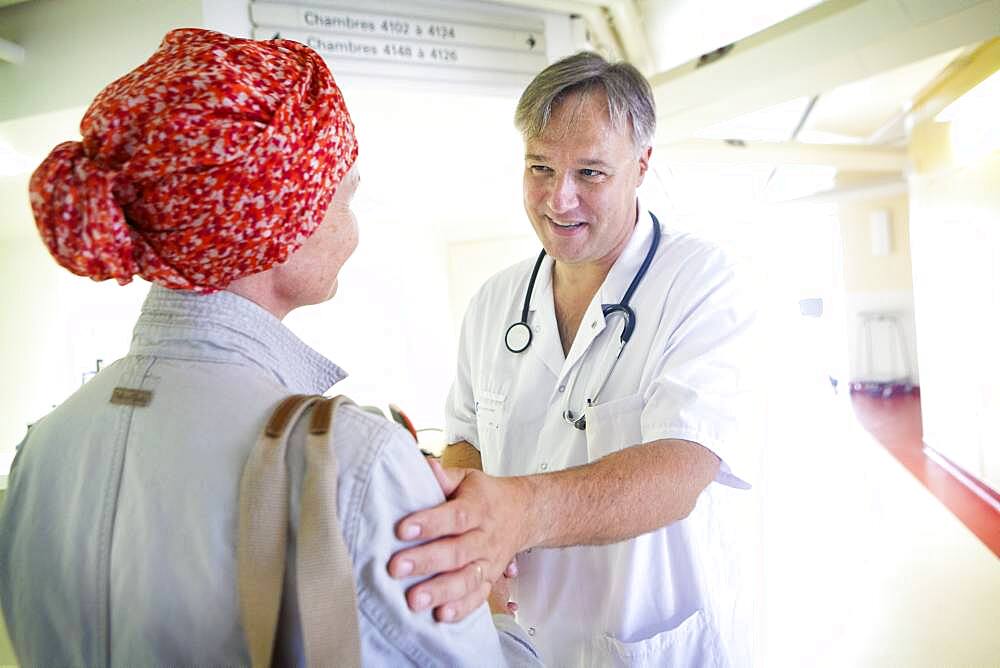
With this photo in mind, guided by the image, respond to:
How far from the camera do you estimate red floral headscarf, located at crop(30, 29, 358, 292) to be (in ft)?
2.32

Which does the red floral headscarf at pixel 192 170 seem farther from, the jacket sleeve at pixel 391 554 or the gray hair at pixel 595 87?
the gray hair at pixel 595 87

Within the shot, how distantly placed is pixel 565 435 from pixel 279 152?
38.2 inches

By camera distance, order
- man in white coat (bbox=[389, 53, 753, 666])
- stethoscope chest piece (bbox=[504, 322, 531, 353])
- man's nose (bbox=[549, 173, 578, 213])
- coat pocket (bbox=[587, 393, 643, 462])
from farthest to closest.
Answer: stethoscope chest piece (bbox=[504, 322, 531, 353]) → man's nose (bbox=[549, 173, 578, 213]) → coat pocket (bbox=[587, 393, 643, 462]) → man in white coat (bbox=[389, 53, 753, 666])

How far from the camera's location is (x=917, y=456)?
5000mm

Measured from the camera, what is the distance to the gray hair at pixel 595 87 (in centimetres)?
149

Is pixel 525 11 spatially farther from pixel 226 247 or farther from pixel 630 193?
pixel 226 247

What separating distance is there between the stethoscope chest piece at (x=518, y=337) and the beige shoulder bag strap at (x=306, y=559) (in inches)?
39.5

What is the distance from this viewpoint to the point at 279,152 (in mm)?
738

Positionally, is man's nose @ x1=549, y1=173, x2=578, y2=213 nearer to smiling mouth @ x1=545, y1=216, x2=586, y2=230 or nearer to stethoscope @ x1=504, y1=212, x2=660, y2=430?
smiling mouth @ x1=545, y1=216, x2=586, y2=230

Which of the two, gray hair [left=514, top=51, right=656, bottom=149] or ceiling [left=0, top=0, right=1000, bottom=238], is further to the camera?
ceiling [left=0, top=0, right=1000, bottom=238]

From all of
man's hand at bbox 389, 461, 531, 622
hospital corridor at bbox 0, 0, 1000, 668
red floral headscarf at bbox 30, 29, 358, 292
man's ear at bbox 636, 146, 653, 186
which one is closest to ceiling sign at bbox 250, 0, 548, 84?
hospital corridor at bbox 0, 0, 1000, 668

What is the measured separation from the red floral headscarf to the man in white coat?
657mm

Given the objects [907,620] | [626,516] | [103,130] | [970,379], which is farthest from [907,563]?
[103,130]

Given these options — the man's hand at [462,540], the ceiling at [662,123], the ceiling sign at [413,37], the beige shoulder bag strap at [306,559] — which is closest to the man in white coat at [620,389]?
the man's hand at [462,540]
